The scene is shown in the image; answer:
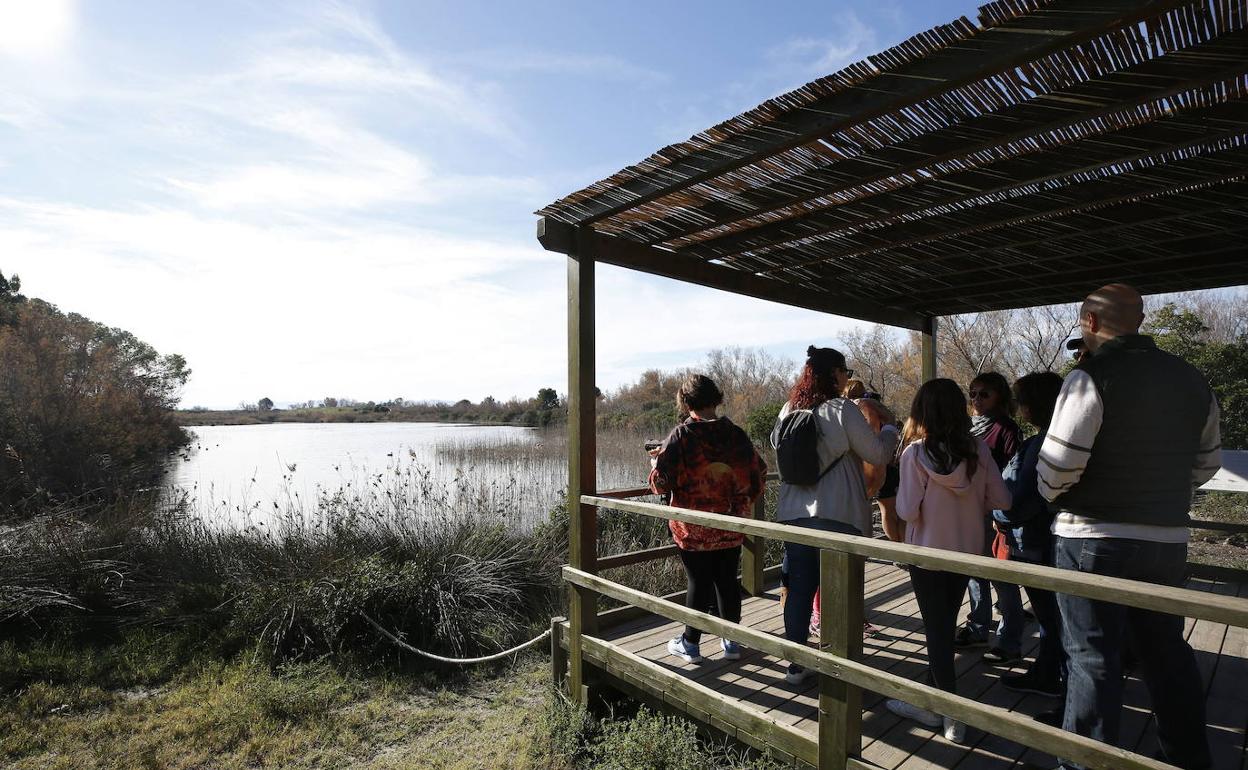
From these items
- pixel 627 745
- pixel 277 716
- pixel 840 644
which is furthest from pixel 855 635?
pixel 277 716

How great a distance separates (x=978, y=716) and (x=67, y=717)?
574 centimetres

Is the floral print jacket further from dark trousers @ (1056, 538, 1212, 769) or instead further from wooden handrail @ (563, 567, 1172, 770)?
dark trousers @ (1056, 538, 1212, 769)

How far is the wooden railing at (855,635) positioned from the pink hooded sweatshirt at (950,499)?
0.50 meters

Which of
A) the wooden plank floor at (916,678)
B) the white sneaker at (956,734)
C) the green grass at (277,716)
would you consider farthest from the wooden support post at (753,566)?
the white sneaker at (956,734)

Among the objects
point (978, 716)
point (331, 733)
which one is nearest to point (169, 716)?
point (331, 733)

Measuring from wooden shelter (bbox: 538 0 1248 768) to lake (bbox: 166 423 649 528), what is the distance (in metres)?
3.74

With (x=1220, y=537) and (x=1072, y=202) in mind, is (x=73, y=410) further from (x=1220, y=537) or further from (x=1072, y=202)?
(x=1220, y=537)

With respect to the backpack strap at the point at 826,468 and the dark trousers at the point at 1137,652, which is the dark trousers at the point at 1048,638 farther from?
the backpack strap at the point at 826,468

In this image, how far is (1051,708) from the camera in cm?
271

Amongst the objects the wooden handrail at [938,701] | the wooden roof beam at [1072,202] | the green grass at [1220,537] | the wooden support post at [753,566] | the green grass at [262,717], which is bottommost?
the green grass at [262,717]

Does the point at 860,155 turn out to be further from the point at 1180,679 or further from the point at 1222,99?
the point at 1180,679

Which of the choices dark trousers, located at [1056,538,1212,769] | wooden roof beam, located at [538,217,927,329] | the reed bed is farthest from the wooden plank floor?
the reed bed

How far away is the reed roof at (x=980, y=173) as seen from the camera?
1.96 metres

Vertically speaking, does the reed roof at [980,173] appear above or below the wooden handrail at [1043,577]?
above
